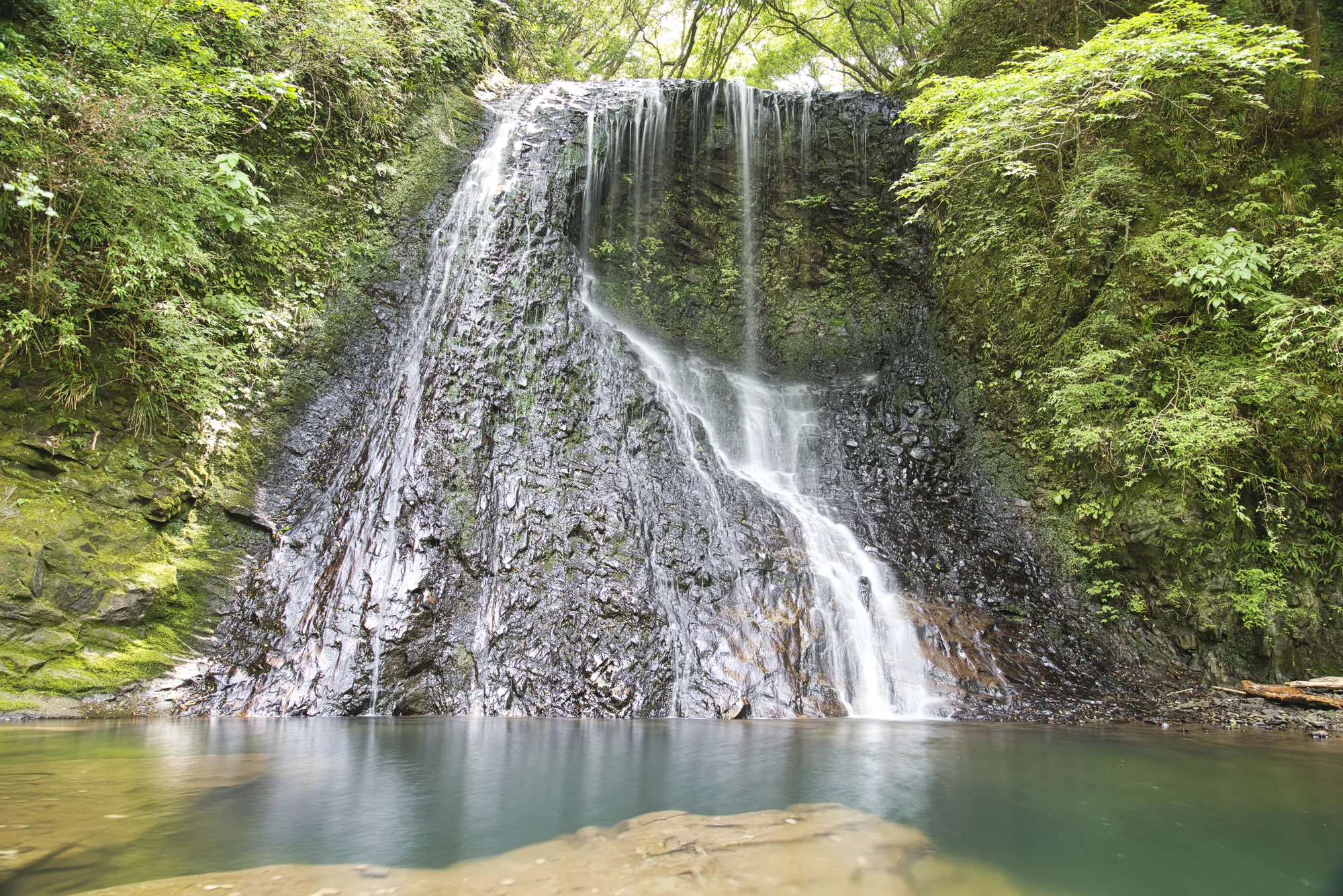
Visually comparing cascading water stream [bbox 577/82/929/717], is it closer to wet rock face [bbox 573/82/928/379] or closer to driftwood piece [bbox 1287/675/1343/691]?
wet rock face [bbox 573/82/928/379]

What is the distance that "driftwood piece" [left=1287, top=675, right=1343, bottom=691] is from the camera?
5.56 meters

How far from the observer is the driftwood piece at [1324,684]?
5.56 meters

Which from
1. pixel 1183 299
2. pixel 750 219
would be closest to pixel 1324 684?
pixel 1183 299

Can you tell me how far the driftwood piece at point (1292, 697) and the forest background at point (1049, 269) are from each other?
0.62 m

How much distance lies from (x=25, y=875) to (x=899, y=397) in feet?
32.4

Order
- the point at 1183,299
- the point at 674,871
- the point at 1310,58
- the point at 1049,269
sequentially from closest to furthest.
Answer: the point at 674,871 → the point at 1310,58 → the point at 1183,299 → the point at 1049,269

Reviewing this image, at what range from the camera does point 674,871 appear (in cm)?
215

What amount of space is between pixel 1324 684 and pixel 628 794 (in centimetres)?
631

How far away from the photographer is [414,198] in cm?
1036

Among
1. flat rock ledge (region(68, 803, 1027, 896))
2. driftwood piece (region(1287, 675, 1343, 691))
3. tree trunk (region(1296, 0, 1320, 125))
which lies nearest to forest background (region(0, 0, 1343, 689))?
tree trunk (region(1296, 0, 1320, 125))

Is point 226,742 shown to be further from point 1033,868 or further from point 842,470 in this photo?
point 842,470

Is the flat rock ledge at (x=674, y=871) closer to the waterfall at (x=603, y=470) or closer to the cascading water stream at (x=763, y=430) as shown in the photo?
the waterfall at (x=603, y=470)

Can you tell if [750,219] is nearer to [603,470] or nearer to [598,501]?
[603,470]

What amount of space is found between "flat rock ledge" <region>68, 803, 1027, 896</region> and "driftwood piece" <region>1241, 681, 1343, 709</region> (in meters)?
5.22
